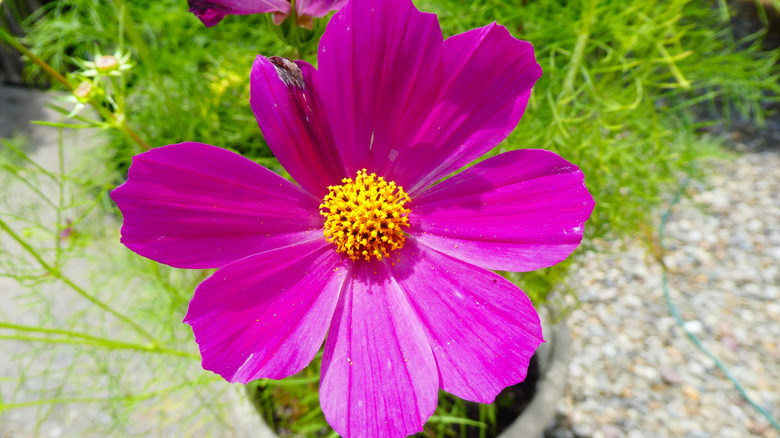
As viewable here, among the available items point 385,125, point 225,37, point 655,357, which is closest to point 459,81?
point 385,125

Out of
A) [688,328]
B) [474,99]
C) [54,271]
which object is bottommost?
[688,328]

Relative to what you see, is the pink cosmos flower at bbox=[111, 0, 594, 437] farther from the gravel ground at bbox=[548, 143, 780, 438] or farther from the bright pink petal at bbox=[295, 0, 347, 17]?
the gravel ground at bbox=[548, 143, 780, 438]

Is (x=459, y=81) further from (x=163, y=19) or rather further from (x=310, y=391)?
(x=163, y=19)

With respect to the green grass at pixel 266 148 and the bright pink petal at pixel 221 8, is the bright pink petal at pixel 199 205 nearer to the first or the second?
the bright pink petal at pixel 221 8

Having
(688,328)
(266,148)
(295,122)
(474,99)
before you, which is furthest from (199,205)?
(688,328)

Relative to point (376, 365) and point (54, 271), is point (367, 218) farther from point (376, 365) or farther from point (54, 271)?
point (54, 271)

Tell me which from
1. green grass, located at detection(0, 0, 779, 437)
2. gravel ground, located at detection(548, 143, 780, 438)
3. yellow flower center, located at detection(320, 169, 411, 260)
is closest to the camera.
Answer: yellow flower center, located at detection(320, 169, 411, 260)

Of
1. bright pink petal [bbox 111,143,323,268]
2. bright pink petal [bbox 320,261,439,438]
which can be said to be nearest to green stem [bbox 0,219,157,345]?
bright pink petal [bbox 111,143,323,268]
